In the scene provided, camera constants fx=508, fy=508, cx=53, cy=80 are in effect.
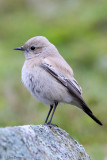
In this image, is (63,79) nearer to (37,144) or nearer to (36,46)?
(36,46)

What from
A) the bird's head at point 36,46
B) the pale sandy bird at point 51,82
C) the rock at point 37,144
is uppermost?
the bird's head at point 36,46

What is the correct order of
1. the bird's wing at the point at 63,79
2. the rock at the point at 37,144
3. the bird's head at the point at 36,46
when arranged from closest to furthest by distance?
the rock at the point at 37,144 → the bird's wing at the point at 63,79 → the bird's head at the point at 36,46

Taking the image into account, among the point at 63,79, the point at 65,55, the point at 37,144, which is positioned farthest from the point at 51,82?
the point at 65,55

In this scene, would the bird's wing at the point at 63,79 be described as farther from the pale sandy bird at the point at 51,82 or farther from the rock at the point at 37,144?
the rock at the point at 37,144

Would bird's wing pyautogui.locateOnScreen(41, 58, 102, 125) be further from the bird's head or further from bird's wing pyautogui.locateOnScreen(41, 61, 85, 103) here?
the bird's head

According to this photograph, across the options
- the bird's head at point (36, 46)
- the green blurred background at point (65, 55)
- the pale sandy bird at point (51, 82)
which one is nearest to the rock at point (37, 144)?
the pale sandy bird at point (51, 82)
